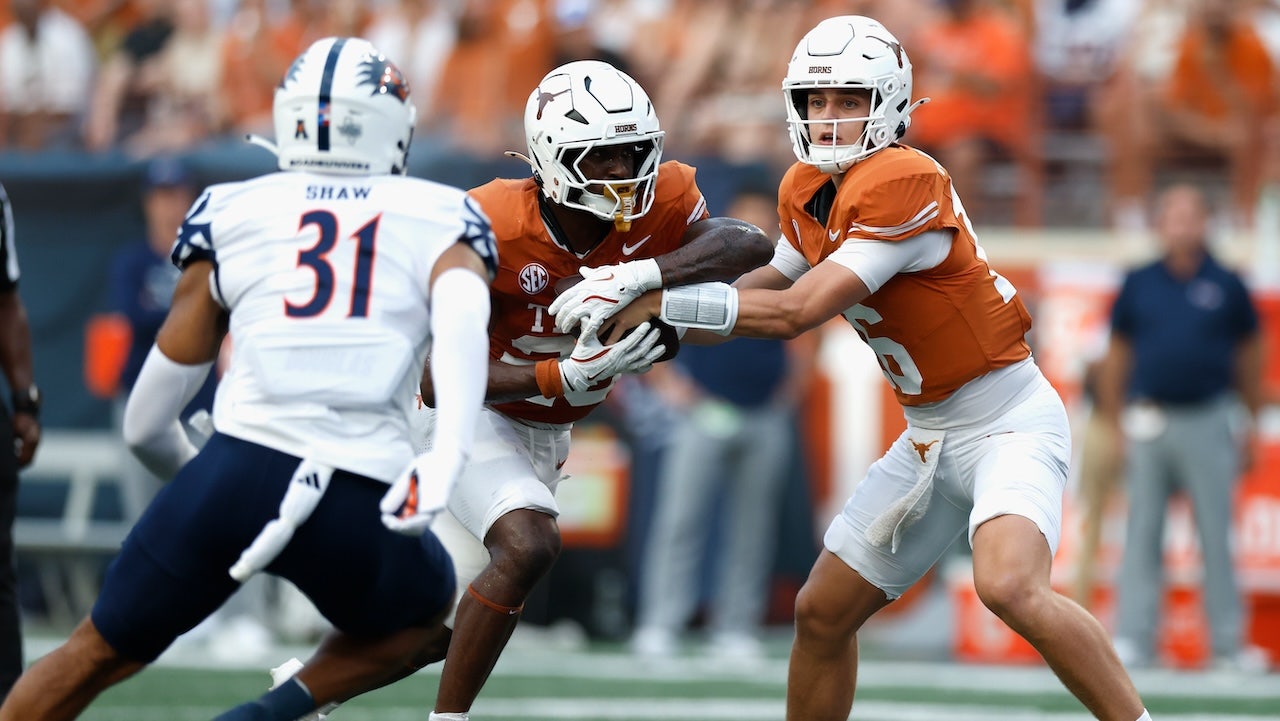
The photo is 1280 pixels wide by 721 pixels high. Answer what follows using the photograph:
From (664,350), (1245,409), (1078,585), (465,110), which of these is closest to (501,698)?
(664,350)

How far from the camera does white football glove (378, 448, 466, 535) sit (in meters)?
3.40

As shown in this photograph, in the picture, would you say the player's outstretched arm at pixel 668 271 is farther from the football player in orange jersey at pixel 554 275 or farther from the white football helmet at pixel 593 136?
the white football helmet at pixel 593 136

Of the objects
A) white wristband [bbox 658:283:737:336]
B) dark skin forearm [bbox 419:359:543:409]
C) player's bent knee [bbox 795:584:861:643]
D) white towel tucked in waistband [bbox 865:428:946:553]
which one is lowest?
player's bent knee [bbox 795:584:861:643]

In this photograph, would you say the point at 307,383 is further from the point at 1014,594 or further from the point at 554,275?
the point at 1014,594

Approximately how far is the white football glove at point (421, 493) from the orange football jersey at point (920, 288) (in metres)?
1.32

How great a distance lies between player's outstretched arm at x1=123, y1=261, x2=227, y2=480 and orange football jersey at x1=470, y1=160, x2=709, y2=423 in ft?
3.17

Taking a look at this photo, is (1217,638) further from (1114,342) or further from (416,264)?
(416,264)

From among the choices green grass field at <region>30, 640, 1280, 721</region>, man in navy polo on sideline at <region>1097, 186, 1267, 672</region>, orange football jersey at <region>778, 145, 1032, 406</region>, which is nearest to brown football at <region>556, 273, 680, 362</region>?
orange football jersey at <region>778, 145, 1032, 406</region>

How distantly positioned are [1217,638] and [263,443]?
19.0ft

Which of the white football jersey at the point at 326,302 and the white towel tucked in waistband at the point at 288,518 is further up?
the white football jersey at the point at 326,302

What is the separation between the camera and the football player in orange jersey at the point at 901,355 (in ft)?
13.7

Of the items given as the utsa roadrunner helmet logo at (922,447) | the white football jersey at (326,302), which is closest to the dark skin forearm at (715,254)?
the utsa roadrunner helmet logo at (922,447)

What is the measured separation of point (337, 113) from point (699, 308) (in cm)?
103

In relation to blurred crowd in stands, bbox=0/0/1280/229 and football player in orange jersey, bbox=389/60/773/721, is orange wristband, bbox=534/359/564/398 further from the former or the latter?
blurred crowd in stands, bbox=0/0/1280/229
